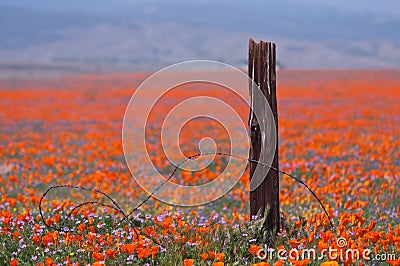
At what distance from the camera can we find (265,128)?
5.49 m

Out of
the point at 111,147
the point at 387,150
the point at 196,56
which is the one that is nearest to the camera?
the point at 387,150

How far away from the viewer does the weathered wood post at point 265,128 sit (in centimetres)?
550

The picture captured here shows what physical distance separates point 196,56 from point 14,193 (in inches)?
5077

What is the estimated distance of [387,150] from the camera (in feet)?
39.8

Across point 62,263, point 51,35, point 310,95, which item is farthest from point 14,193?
point 51,35

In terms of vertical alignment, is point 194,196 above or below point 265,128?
below

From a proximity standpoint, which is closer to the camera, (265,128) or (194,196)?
(265,128)

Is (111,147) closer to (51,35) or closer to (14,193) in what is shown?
(14,193)

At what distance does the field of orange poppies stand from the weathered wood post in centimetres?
20

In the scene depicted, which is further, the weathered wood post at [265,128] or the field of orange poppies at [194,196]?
the weathered wood post at [265,128]

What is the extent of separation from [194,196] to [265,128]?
4087 millimetres

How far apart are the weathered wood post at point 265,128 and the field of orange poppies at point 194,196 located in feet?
0.67

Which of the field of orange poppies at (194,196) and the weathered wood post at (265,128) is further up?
the weathered wood post at (265,128)

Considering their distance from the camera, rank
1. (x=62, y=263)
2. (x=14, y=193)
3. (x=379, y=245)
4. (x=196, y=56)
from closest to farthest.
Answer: (x=62, y=263) < (x=379, y=245) < (x=14, y=193) < (x=196, y=56)
